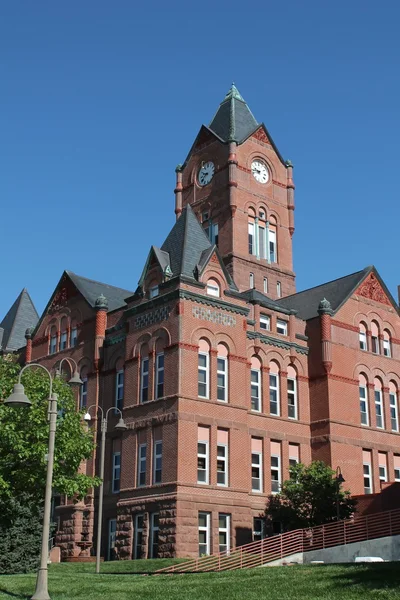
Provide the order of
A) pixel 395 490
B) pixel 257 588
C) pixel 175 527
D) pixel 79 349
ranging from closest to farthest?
pixel 257 588, pixel 175 527, pixel 395 490, pixel 79 349

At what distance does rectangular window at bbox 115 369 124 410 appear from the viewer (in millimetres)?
46625

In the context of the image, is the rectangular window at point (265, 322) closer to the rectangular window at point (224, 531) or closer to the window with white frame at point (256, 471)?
the window with white frame at point (256, 471)

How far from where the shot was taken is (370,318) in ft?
173

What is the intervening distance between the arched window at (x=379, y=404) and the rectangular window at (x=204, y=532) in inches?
604

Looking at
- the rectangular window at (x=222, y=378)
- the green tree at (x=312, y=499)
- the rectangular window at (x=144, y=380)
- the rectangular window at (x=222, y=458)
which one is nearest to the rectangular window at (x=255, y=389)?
the rectangular window at (x=222, y=378)

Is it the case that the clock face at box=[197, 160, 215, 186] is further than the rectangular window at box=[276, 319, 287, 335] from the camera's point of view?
Yes

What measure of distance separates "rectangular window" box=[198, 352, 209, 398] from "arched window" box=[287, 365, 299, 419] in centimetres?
764

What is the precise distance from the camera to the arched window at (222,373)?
43.4m

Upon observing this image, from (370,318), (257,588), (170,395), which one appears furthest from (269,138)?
(257,588)

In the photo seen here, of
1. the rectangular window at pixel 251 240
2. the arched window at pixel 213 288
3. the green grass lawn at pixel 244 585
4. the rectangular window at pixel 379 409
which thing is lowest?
the green grass lawn at pixel 244 585

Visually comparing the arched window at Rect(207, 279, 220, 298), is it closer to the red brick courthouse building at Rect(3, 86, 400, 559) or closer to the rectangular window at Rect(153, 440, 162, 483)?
the red brick courthouse building at Rect(3, 86, 400, 559)

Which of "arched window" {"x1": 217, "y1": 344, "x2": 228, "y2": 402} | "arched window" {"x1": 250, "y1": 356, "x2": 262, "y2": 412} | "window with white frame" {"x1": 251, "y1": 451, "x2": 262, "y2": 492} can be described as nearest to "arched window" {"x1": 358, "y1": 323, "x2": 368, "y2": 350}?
"arched window" {"x1": 250, "y1": 356, "x2": 262, "y2": 412}

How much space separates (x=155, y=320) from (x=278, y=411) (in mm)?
9515

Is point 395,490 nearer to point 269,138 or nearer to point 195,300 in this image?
point 195,300
